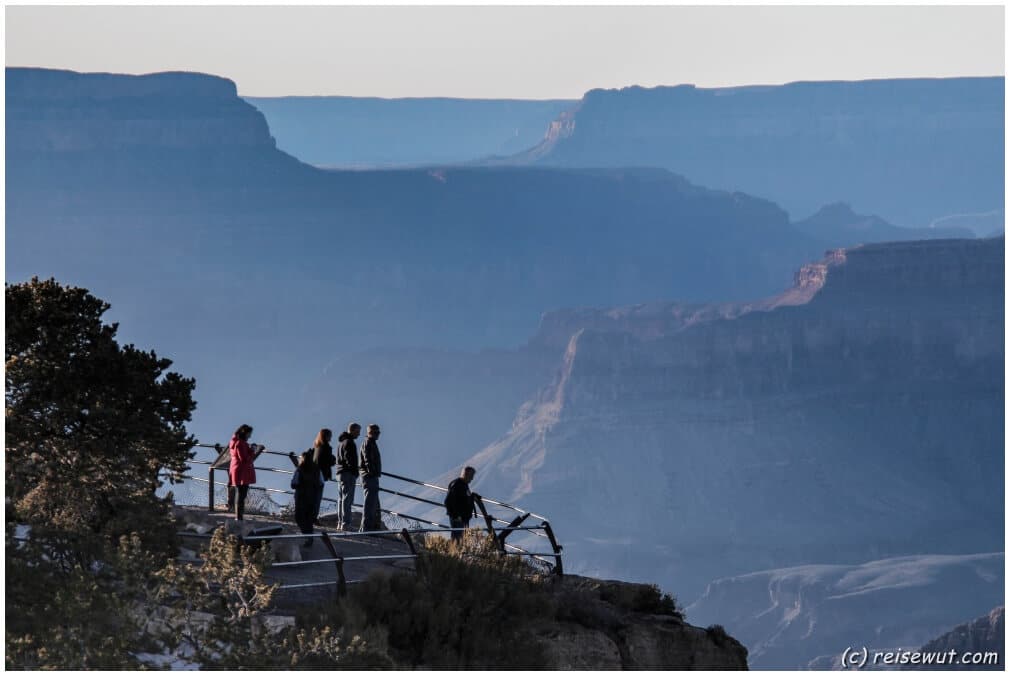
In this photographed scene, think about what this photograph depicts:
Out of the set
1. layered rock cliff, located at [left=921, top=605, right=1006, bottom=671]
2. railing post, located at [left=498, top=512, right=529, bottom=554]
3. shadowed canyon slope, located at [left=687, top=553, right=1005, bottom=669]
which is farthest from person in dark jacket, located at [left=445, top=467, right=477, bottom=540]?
shadowed canyon slope, located at [left=687, top=553, right=1005, bottom=669]

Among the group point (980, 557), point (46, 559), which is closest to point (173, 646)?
point (46, 559)

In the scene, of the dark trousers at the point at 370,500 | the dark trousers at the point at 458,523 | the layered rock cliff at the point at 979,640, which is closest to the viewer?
the dark trousers at the point at 458,523

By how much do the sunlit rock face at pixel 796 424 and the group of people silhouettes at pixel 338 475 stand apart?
455 ft

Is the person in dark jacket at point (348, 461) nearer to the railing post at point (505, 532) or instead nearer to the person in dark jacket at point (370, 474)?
the person in dark jacket at point (370, 474)

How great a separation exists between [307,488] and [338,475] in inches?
70.8

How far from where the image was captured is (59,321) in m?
22.1

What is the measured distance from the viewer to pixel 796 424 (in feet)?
600

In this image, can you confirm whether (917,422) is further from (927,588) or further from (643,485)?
(927,588)

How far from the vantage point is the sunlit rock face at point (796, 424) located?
557ft

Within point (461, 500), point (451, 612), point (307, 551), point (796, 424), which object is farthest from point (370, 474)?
point (796, 424)

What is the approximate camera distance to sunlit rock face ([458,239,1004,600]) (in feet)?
557

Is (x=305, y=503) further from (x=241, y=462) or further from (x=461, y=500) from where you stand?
(x=461, y=500)

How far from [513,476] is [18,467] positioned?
15232cm

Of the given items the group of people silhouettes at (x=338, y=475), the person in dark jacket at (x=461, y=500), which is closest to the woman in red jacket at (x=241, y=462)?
the group of people silhouettes at (x=338, y=475)
